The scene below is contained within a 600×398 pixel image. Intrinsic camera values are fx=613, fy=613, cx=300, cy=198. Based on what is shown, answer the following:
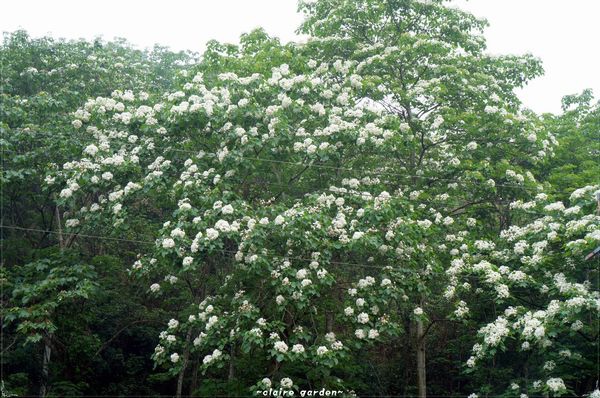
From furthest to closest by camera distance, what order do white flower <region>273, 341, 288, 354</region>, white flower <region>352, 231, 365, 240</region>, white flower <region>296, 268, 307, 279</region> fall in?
1. white flower <region>352, 231, 365, 240</region>
2. white flower <region>296, 268, 307, 279</region>
3. white flower <region>273, 341, 288, 354</region>

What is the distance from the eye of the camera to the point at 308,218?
759cm

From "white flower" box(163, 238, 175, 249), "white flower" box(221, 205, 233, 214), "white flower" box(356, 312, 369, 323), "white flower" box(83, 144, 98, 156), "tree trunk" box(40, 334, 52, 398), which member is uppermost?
"white flower" box(83, 144, 98, 156)

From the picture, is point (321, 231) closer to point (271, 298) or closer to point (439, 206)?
point (271, 298)

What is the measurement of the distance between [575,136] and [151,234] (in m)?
8.29

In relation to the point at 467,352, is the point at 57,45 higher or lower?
higher

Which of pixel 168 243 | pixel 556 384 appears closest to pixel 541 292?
pixel 556 384

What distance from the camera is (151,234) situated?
423 inches

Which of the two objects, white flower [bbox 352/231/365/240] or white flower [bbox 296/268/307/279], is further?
white flower [bbox 352/231/365/240]

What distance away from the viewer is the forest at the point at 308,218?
7.83m

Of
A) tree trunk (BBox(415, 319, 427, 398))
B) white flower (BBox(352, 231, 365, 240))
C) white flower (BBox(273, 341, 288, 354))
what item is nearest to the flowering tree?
tree trunk (BBox(415, 319, 427, 398))

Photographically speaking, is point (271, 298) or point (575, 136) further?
point (575, 136)

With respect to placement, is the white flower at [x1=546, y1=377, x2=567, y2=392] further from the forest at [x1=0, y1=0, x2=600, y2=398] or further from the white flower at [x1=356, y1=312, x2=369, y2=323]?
the white flower at [x1=356, y1=312, x2=369, y2=323]

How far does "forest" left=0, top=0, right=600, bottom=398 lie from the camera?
25.7ft

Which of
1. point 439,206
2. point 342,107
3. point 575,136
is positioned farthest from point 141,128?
point 575,136
